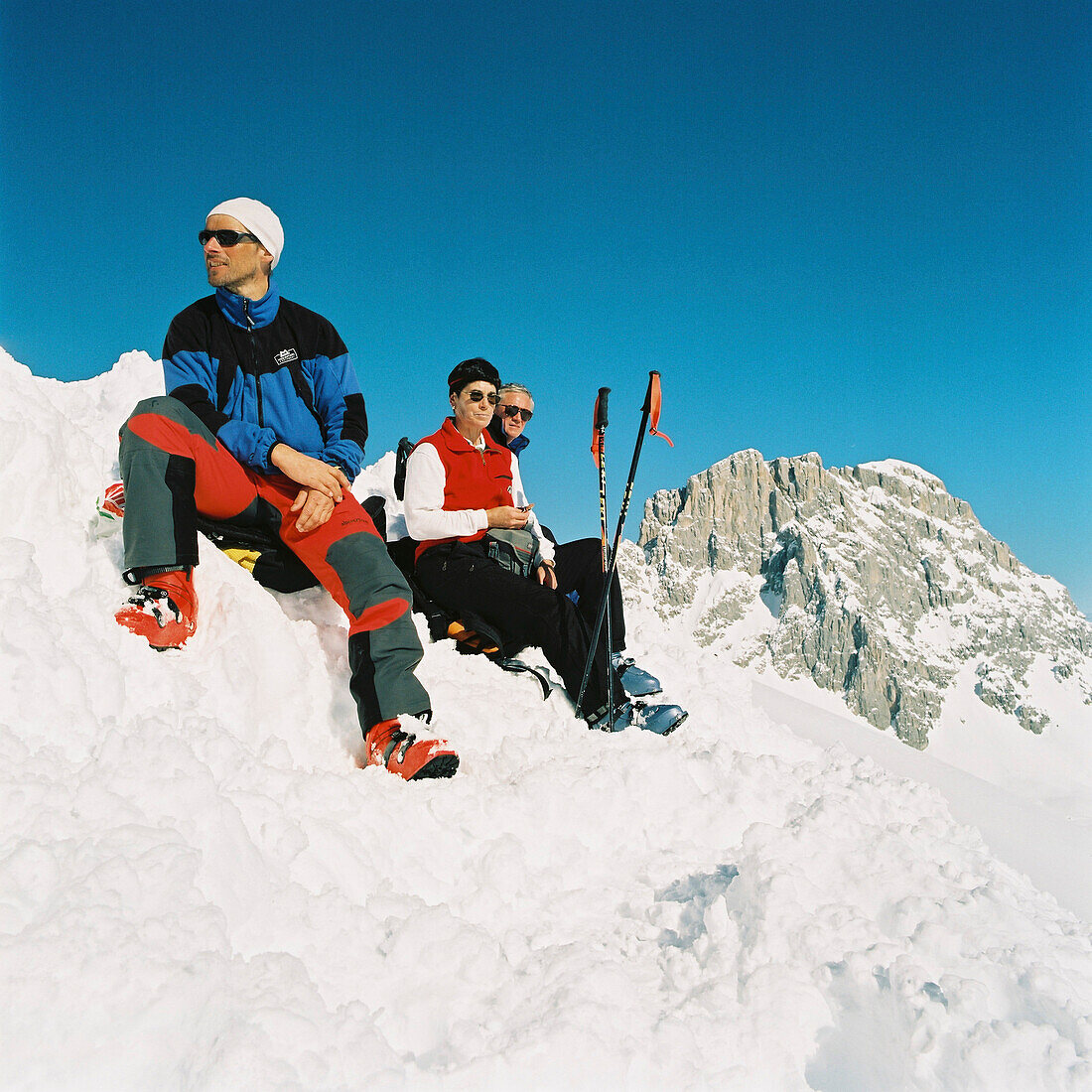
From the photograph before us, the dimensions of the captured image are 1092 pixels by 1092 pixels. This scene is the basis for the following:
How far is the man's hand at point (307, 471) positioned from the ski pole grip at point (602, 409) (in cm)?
252

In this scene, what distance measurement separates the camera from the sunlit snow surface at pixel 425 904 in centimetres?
161

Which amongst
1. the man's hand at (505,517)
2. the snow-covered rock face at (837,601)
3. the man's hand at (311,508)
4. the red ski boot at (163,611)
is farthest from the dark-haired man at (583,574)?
the snow-covered rock face at (837,601)

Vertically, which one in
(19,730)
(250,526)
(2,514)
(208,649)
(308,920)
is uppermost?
(250,526)

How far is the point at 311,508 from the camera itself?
3.81 meters

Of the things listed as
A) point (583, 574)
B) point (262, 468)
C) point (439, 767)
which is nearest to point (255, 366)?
point (262, 468)

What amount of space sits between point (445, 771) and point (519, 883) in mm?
727

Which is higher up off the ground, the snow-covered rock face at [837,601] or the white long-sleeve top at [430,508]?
the snow-covered rock face at [837,601]

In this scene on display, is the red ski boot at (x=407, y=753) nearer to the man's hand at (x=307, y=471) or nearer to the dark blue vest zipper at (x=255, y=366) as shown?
the man's hand at (x=307, y=471)

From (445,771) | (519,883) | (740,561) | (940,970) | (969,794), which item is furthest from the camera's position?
(740,561)

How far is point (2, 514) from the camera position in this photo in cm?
329

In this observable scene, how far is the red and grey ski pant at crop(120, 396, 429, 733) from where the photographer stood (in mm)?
3314

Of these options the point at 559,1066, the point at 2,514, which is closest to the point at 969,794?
the point at 559,1066

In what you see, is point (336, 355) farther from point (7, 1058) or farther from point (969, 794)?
point (969, 794)

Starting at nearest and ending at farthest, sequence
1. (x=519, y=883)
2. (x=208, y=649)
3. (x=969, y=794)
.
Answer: (x=519, y=883) < (x=208, y=649) < (x=969, y=794)
